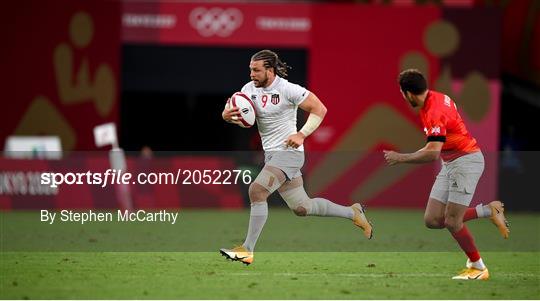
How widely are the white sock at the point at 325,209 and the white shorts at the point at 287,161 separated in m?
0.39

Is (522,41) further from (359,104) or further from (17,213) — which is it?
(17,213)

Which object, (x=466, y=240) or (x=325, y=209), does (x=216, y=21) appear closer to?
(x=325, y=209)

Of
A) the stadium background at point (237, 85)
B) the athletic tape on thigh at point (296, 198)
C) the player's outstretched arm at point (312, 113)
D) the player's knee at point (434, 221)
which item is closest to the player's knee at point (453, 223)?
the player's knee at point (434, 221)

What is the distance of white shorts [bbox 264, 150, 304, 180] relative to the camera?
42.5 ft

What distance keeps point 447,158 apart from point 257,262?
2859 mm

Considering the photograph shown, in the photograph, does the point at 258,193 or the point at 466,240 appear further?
the point at 258,193

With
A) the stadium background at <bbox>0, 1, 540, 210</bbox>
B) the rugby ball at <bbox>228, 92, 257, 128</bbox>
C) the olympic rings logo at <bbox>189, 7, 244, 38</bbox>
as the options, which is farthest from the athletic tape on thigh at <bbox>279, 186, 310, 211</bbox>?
the olympic rings logo at <bbox>189, 7, 244, 38</bbox>

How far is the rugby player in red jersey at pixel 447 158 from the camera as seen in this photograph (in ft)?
39.0

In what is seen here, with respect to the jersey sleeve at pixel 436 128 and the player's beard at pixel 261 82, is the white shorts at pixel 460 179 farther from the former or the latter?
the player's beard at pixel 261 82

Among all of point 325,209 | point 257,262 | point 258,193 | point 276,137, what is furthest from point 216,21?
point 258,193

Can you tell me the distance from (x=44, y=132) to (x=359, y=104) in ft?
23.9

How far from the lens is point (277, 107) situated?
513 inches

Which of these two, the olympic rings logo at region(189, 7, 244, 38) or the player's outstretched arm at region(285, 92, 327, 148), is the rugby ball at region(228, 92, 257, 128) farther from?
the olympic rings logo at region(189, 7, 244, 38)

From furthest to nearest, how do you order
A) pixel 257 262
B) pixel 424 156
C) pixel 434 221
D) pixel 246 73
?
1. pixel 246 73
2. pixel 257 262
3. pixel 434 221
4. pixel 424 156
